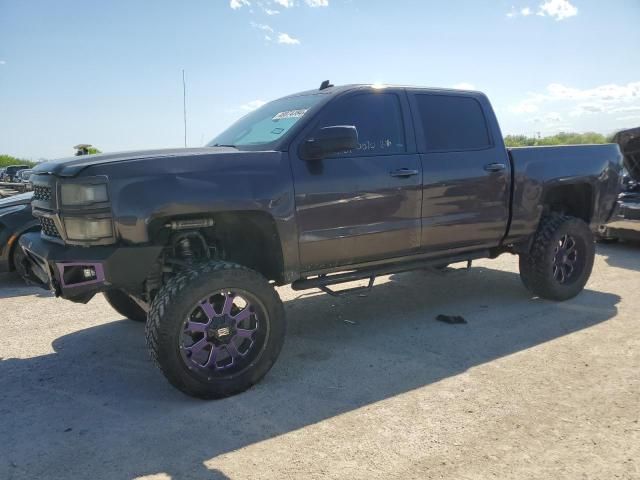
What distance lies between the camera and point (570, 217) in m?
5.50

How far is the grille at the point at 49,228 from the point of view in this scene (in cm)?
350

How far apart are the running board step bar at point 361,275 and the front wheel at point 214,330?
1.63ft

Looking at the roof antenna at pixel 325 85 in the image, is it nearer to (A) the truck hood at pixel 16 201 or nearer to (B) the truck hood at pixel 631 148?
(A) the truck hood at pixel 16 201

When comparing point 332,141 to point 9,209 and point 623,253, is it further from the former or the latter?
point 623,253

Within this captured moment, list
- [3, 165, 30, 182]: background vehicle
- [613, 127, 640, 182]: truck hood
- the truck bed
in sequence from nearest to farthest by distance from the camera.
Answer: the truck bed, [613, 127, 640, 182]: truck hood, [3, 165, 30, 182]: background vehicle

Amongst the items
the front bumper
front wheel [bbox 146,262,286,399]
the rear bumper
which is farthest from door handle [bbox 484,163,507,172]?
the rear bumper

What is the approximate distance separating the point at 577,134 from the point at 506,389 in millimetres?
25276

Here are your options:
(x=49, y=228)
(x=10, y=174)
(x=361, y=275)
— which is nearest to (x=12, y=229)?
(x=49, y=228)

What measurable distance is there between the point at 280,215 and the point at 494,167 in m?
2.20

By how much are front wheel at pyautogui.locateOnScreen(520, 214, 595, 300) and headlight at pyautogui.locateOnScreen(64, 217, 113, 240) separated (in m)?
3.95

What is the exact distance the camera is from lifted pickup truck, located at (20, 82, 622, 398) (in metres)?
3.23

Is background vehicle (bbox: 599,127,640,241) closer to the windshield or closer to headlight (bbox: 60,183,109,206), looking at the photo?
the windshield

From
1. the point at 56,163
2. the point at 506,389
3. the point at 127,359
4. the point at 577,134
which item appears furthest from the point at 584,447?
the point at 577,134

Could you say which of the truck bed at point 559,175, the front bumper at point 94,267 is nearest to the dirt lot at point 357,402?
the front bumper at point 94,267
